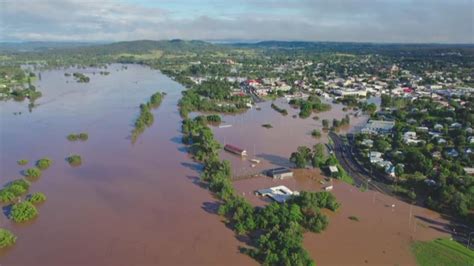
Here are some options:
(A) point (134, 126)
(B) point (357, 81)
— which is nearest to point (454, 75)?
(B) point (357, 81)

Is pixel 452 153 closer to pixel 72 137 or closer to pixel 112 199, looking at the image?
pixel 112 199

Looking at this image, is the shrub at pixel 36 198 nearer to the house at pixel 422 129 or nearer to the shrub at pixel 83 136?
the shrub at pixel 83 136

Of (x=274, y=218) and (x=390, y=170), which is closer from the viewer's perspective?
(x=274, y=218)

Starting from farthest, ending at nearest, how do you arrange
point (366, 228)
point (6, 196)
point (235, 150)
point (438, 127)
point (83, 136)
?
point (438, 127), point (83, 136), point (235, 150), point (6, 196), point (366, 228)

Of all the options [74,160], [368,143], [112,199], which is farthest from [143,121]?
[368,143]

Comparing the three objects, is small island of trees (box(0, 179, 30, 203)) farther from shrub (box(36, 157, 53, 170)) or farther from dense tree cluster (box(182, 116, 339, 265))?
dense tree cluster (box(182, 116, 339, 265))

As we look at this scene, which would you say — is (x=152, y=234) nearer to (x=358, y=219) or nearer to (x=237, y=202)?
(x=237, y=202)
